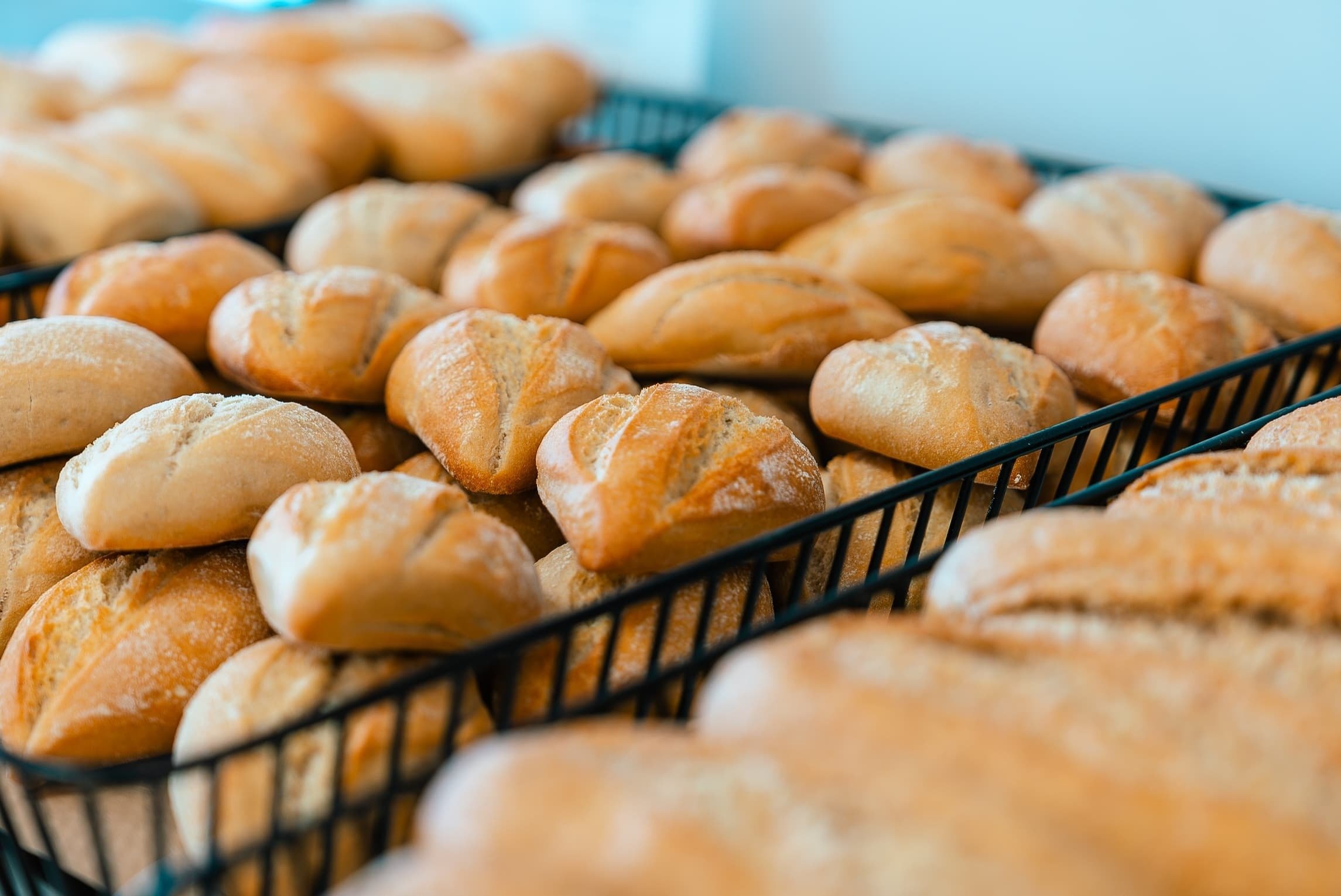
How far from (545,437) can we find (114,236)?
0.94 m

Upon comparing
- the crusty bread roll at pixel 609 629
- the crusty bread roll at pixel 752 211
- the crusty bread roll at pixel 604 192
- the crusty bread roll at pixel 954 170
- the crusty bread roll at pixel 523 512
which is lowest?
the crusty bread roll at pixel 523 512

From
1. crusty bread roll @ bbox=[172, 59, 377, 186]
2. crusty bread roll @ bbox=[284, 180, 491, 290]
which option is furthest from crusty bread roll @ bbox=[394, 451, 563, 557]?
crusty bread roll @ bbox=[172, 59, 377, 186]

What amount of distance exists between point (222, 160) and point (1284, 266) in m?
1.59

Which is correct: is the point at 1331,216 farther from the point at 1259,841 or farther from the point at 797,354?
the point at 1259,841

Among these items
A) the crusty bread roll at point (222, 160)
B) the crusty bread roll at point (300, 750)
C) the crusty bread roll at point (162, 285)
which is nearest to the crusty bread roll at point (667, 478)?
the crusty bread roll at point (300, 750)

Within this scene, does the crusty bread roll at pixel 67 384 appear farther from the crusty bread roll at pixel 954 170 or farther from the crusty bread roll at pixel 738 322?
the crusty bread roll at pixel 954 170

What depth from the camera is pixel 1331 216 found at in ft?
4.80

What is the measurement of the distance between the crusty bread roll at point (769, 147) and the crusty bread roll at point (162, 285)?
0.83 m

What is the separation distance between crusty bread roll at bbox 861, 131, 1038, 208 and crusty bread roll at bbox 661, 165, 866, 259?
0.56 ft

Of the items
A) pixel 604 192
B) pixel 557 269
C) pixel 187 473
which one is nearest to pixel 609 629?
pixel 187 473

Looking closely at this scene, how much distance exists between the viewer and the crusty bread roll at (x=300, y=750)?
72cm

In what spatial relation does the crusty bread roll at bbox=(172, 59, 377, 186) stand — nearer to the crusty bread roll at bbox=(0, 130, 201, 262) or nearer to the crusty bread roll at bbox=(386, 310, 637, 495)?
the crusty bread roll at bbox=(0, 130, 201, 262)

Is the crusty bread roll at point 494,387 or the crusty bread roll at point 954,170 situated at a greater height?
the crusty bread roll at point 954,170

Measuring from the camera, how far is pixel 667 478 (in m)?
0.96
